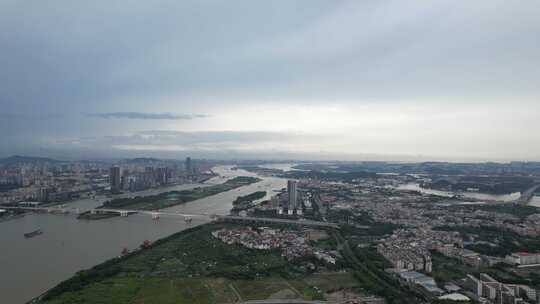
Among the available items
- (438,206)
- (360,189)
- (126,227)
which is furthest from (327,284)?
(360,189)

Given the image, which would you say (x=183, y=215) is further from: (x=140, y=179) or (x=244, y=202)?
(x=140, y=179)

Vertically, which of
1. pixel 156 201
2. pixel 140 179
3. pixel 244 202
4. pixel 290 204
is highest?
pixel 140 179

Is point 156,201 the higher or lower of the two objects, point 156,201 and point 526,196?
the lower

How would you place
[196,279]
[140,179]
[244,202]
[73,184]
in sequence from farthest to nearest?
[140,179]
[73,184]
[244,202]
[196,279]

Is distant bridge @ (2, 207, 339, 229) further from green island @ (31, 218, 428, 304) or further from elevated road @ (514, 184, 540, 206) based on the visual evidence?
elevated road @ (514, 184, 540, 206)

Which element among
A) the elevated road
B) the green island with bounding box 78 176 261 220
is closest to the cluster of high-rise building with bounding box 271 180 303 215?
the green island with bounding box 78 176 261 220

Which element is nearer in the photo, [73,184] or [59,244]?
[59,244]

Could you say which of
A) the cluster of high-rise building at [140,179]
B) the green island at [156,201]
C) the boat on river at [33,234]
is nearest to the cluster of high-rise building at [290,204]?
the green island at [156,201]

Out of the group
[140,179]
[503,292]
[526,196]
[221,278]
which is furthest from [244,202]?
[526,196]

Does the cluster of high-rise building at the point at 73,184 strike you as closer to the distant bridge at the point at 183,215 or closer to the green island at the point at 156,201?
the distant bridge at the point at 183,215
